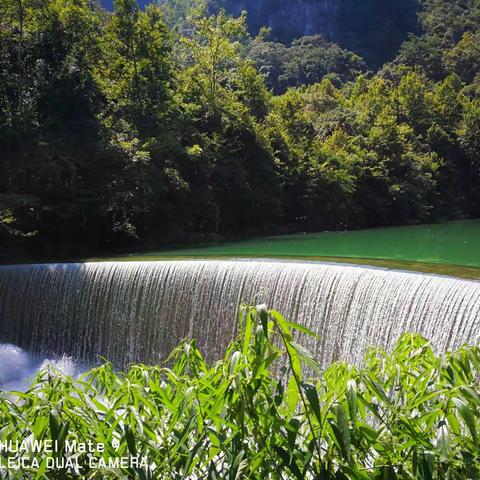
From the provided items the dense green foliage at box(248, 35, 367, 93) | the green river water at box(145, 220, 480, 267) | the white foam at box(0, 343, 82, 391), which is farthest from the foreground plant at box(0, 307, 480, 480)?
the dense green foliage at box(248, 35, 367, 93)

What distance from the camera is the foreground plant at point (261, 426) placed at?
3.81 ft

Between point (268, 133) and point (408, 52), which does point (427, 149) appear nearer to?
point (268, 133)

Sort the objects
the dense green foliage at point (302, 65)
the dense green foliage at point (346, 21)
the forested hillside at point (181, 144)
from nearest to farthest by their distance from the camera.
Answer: the forested hillside at point (181, 144), the dense green foliage at point (302, 65), the dense green foliage at point (346, 21)

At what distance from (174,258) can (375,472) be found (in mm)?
9519

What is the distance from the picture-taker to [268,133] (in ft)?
76.8

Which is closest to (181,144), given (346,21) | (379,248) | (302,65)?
(379,248)

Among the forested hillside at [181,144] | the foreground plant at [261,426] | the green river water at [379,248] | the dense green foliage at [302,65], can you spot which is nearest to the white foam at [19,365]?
the green river water at [379,248]

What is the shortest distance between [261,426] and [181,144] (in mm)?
18031

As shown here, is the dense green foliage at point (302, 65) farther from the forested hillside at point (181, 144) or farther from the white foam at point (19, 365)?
the white foam at point (19, 365)

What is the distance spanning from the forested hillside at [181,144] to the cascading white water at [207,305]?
3871 millimetres

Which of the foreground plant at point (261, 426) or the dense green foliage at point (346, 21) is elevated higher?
the dense green foliage at point (346, 21)

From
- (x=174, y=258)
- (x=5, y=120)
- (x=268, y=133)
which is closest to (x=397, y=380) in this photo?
(x=174, y=258)

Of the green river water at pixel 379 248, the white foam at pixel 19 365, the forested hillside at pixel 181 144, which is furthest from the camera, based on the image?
the forested hillside at pixel 181 144

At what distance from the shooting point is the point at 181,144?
18812mm
